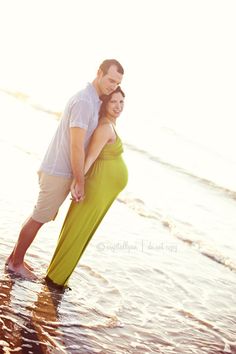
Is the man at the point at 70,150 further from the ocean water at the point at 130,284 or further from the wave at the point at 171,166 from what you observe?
the wave at the point at 171,166

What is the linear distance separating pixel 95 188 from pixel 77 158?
15.5 inches

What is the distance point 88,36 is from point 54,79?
54.8 ft

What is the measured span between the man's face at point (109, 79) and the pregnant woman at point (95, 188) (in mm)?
99

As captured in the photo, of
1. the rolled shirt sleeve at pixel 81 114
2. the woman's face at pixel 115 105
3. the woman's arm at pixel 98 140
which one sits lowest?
the woman's arm at pixel 98 140

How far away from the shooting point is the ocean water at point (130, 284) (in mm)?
3609

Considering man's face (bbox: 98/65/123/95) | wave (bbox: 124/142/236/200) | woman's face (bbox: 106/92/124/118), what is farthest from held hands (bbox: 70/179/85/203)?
wave (bbox: 124/142/236/200)

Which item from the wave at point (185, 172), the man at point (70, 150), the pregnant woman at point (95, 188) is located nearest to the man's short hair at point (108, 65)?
the man at point (70, 150)

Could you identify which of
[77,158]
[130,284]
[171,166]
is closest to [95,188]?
[77,158]

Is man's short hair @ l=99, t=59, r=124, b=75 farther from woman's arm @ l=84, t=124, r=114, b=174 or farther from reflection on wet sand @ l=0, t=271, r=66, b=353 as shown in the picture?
reflection on wet sand @ l=0, t=271, r=66, b=353

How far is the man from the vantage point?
12.5 ft

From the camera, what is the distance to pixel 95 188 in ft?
13.6

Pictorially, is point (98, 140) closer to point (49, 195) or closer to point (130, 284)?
point (49, 195)

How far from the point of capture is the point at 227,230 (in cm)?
955

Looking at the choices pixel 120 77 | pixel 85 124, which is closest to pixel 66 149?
pixel 85 124
